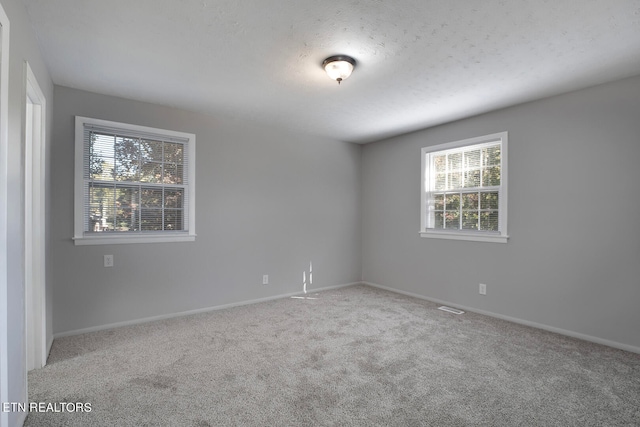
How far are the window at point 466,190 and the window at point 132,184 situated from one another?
10.8 feet

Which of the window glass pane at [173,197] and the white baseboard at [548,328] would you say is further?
the window glass pane at [173,197]

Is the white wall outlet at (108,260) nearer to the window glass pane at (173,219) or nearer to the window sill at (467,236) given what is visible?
the window glass pane at (173,219)

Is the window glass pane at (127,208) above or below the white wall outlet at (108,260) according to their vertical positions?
above

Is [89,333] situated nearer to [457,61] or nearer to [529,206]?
[457,61]

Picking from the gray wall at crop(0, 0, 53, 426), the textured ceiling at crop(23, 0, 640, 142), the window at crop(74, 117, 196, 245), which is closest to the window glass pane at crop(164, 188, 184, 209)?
the window at crop(74, 117, 196, 245)

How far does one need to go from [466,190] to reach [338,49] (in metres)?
2.71

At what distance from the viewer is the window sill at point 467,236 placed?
3.88 m

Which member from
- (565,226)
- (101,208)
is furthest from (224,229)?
(565,226)

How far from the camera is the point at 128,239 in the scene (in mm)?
3574

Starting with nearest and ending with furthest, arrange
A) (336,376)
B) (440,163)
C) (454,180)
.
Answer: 1. (336,376)
2. (454,180)
3. (440,163)

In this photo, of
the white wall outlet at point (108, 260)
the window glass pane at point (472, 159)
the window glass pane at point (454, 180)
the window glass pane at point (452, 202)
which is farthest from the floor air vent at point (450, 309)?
the white wall outlet at point (108, 260)

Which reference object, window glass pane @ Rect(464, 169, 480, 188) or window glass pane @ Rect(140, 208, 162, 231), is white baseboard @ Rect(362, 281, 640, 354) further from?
window glass pane @ Rect(140, 208, 162, 231)

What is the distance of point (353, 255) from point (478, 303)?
216cm

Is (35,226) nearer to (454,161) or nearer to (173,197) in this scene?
(173,197)
